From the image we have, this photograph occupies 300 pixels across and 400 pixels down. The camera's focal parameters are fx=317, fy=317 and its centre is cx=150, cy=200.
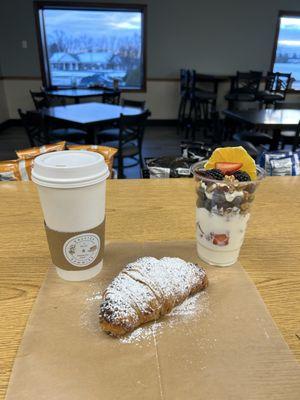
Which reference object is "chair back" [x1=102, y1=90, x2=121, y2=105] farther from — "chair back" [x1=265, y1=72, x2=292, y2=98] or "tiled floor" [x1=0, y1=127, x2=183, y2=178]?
"chair back" [x1=265, y1=72, x2=292, y2=98]

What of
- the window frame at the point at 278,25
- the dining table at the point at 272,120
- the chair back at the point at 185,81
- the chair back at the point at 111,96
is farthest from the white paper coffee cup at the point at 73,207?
the window frame at the point at 278,25

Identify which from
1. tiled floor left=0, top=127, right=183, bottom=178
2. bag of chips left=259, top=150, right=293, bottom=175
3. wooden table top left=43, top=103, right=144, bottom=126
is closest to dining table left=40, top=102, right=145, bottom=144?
wooden table top left=43, top=103, right=144, bottom=126

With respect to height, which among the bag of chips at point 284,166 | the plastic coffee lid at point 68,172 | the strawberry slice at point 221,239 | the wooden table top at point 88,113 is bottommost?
the wooden table top at point 88,113

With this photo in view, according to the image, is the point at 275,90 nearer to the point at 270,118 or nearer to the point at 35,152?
the point at 270,118

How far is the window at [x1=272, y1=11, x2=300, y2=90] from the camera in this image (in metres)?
6.13

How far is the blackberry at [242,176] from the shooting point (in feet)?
2.14

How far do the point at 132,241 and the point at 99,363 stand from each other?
1.19ft

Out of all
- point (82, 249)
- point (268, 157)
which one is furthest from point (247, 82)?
point (82, 249)

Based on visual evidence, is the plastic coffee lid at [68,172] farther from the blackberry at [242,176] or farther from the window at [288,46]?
the window at [288,46]

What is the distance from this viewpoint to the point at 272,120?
3232 millimetres

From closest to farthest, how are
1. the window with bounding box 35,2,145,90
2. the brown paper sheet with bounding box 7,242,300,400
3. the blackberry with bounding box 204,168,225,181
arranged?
the brown paper sheet with bounding box 7,242,300,400
the blackberry with bounding box 204,168,225,181
the window with bounding box 35,2,145,90

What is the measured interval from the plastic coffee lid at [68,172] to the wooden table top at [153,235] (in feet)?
0.79

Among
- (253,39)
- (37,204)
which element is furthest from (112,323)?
(253,39)

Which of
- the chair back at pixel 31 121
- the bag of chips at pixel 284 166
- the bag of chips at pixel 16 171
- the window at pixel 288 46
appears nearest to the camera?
the bag of chips at pixel 16 171
